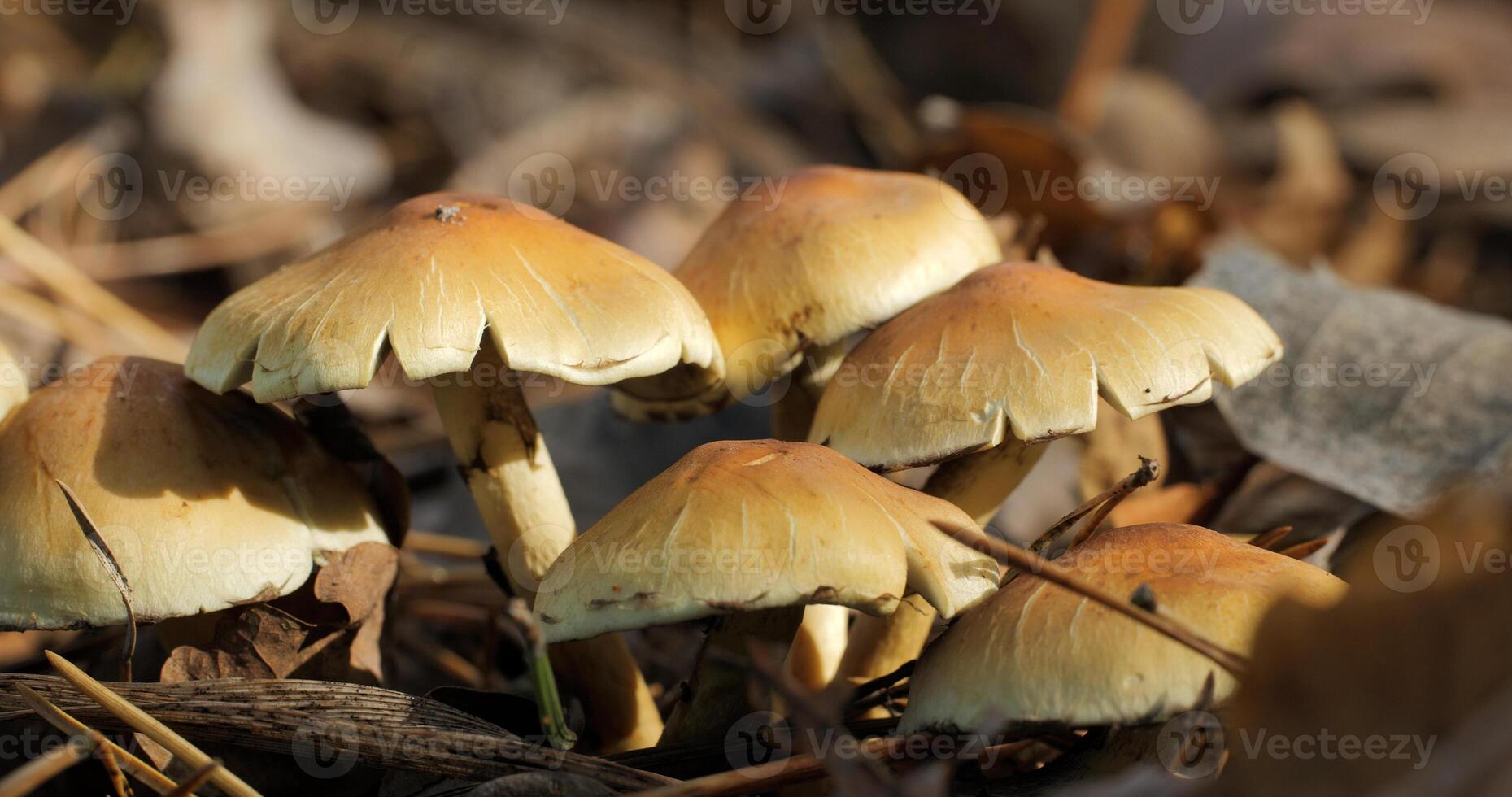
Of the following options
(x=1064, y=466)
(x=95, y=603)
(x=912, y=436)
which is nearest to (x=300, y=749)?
(x=95, y=603)

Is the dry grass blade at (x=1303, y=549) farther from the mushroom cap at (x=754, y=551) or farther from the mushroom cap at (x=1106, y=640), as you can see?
the mushroom cap at (x=754, y=551)

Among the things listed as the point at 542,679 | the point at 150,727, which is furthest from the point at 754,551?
the point at 150,727

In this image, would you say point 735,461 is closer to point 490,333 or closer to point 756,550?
point 756,550

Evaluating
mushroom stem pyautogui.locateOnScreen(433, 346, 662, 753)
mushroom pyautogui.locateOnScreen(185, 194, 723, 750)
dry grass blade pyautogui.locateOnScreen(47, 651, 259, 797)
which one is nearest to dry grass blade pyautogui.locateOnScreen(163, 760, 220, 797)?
dry grass blade pyautogui.locateOnScreen(47, 651, 259, 797)

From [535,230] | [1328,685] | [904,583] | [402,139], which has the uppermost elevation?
[535,230]

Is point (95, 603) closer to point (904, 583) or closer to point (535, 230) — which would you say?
point (535, 230)

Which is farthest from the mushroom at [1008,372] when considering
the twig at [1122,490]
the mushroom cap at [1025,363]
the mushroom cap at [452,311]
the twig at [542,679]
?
the twig at [542,679]
